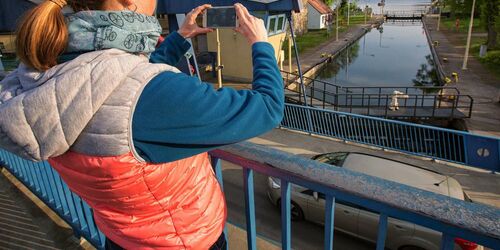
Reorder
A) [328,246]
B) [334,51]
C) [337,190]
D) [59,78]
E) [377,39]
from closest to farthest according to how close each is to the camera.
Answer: [59,78] → [337,190] → [328,246] → [334,51] → [377,39]

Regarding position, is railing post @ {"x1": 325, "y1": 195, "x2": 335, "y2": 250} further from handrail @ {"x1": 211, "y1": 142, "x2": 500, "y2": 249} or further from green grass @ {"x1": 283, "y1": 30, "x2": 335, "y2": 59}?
green grass @ {"x1": 283, "y1": 30, "x2": 335, "y2": 59}

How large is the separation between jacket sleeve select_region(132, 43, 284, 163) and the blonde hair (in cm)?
28

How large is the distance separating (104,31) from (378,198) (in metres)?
0.97

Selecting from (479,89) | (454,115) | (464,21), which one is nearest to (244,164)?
(454,115)

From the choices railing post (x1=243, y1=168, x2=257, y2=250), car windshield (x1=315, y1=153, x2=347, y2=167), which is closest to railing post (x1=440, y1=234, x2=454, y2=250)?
railing post (x1=243, y1=168, x2=257, y2=250)

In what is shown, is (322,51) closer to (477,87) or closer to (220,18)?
(477,87)

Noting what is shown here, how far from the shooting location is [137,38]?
1.10m

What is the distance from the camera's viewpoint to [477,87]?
18984mm

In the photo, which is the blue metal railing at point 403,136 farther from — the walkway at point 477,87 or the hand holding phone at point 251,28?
the hand holding phone at point 251,28

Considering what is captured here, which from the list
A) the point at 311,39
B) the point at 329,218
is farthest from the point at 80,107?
the point at 311,39

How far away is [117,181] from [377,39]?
172 feet

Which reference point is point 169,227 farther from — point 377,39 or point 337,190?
point 377,39

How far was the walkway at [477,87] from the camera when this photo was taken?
13.5m

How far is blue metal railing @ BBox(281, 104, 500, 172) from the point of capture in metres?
8.50
